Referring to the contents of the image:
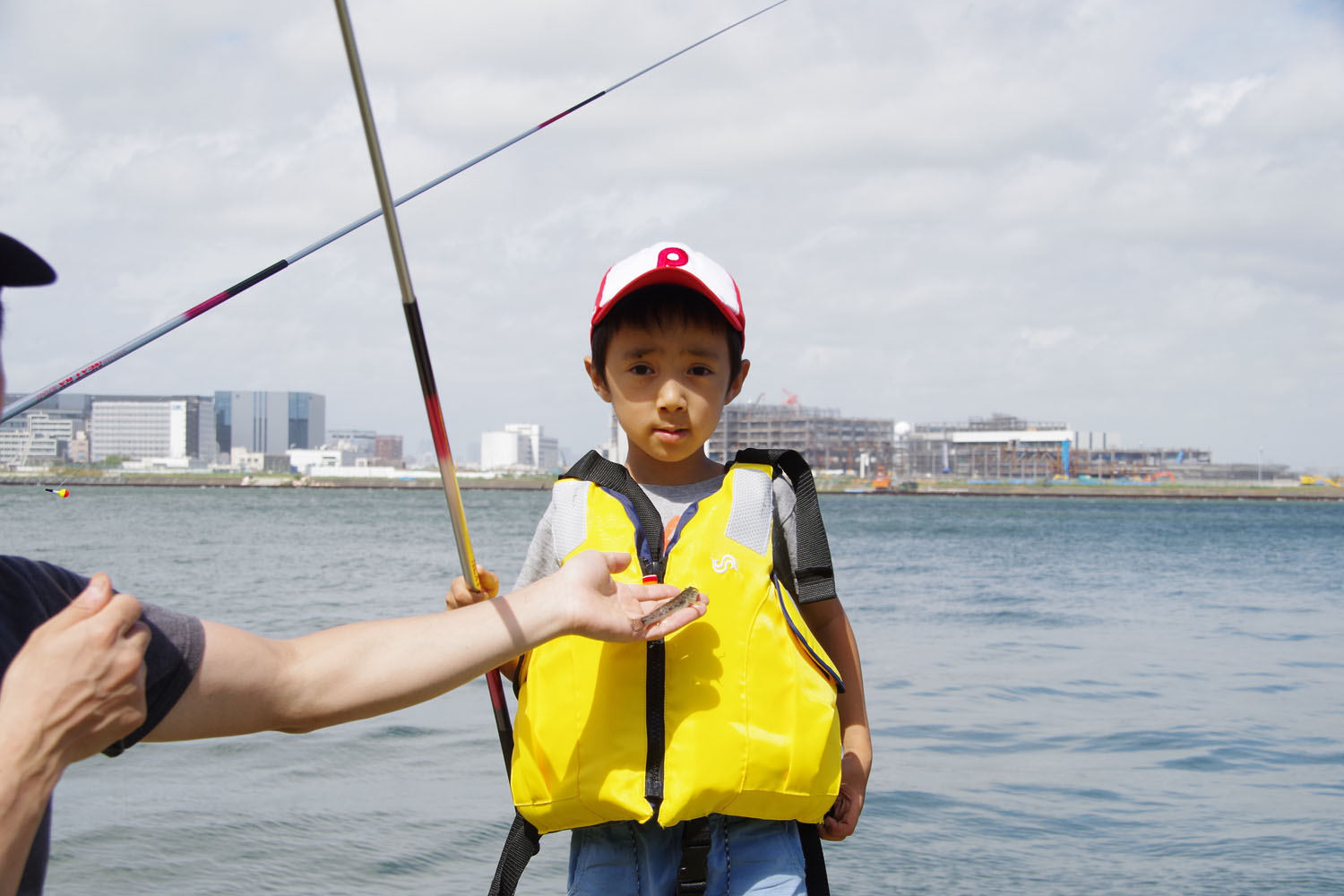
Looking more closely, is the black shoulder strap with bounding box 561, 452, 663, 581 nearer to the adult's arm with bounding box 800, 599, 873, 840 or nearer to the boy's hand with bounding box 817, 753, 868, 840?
the adult's arm with bounding box 800, 599, 873, 840

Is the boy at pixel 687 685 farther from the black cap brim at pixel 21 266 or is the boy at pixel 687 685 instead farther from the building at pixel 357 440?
the building at pixel 357 440

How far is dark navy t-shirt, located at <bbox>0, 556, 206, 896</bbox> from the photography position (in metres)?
1.17

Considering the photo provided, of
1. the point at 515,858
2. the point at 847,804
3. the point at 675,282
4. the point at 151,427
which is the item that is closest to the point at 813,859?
the point at 847,804

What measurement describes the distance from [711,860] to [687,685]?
0.98 ft

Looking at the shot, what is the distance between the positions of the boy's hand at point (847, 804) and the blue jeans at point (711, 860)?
0.09 meters

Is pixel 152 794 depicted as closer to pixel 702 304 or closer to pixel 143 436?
pixel 143 436

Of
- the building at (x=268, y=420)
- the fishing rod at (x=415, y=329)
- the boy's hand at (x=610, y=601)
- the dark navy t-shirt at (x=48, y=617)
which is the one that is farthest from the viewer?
the building at (x=268, y=420)

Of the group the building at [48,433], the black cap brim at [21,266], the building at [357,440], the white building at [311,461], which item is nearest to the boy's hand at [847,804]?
the black cap brim at [21,266]

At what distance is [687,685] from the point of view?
1.89 metres

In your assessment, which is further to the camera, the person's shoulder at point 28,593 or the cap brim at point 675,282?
the cap brim at point 675,282

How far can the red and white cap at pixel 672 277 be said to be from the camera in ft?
6.79

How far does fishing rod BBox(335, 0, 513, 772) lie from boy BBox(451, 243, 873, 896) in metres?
0.17

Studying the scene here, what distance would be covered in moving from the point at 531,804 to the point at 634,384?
77cm

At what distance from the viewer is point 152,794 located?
210 inches
